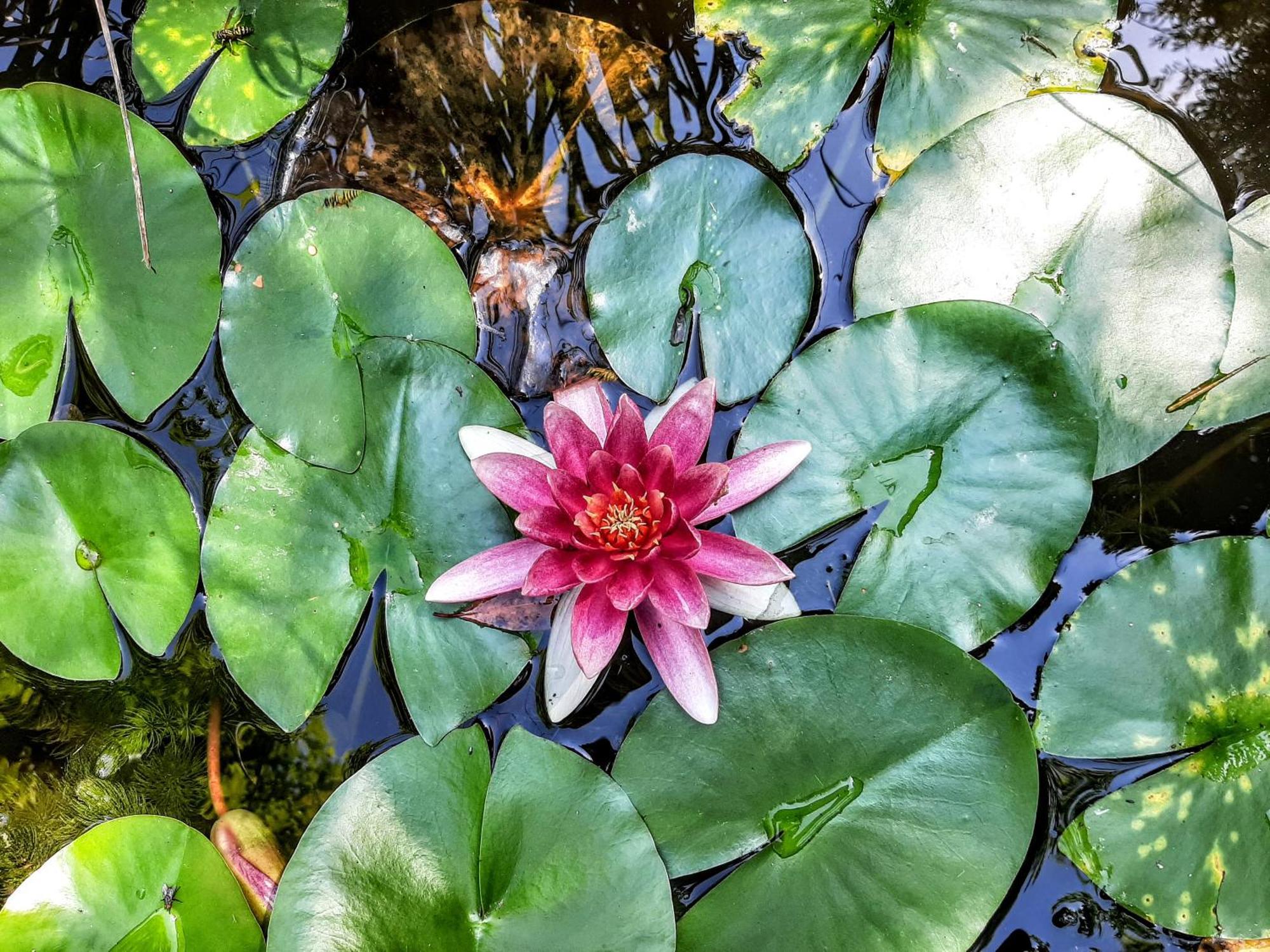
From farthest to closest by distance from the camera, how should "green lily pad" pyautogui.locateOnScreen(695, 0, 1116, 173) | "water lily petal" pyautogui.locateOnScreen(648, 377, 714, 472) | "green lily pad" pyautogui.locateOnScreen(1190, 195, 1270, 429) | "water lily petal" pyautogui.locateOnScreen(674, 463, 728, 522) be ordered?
"green lily pad" pyautogui.locateOnScreen(695, 0, 1116, 173)
"green lily pad" pyautogui.locateOnScreen(1190, 195, 1270, 429)
"water lily petal" pyautogui.locateOnScreen(648, 377, 714, 472)
"water lily petal" pyautogui.locateOnScreen(674, 463, 728, 522)

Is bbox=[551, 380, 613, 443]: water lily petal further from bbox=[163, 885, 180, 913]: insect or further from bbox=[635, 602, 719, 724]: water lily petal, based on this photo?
bbox=[163, 885, 180, 913]: insect

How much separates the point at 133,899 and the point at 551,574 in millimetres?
1499

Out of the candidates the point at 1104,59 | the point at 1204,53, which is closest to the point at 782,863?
the point at 1104,59

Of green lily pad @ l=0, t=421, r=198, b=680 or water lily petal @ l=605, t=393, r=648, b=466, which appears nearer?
water lily petal @ l=605, t=393, r=648, b=466

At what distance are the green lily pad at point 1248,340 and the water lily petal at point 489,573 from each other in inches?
73.1

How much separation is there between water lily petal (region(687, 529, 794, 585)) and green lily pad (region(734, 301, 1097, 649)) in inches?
6.7

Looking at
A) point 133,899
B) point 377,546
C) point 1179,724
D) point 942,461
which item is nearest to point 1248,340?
point 942,461

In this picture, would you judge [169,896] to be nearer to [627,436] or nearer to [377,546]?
[377,546]

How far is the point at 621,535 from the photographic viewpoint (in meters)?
1.96

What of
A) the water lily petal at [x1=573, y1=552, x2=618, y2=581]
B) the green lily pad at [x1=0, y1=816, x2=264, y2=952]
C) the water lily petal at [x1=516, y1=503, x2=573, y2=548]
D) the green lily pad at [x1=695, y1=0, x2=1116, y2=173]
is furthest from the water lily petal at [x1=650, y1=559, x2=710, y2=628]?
the green lily pad at [x1=0, y1=816, x2=264, y2=952]

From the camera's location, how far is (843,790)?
6.73ft

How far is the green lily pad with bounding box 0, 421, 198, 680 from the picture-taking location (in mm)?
2391

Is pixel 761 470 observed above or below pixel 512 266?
below

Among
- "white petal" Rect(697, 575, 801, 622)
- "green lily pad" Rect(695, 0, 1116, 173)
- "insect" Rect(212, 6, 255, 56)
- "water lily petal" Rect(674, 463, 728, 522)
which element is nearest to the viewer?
"water lily petal" Rect(674, 463, 728, 522)
